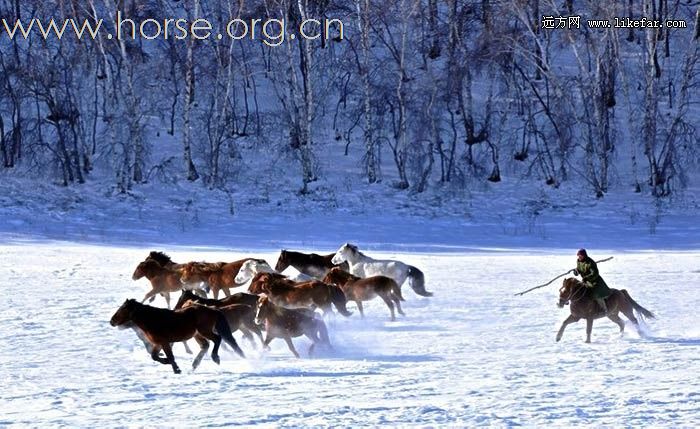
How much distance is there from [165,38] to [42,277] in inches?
883

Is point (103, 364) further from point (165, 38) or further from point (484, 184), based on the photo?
point (165, 38)

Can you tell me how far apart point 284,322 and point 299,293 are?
1.67 meters

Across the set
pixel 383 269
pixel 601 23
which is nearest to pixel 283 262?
pixel 383 269

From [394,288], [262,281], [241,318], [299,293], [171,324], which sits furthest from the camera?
[394,288]

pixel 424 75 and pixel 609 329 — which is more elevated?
pixel 424 75

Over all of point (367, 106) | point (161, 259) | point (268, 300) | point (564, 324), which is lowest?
point (564, 324)

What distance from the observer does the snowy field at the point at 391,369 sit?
29.6 ft

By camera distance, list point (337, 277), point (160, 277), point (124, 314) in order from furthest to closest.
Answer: point (160, 277) < point (337, 277) < point (124, 314)

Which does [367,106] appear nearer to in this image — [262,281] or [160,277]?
[160,277]

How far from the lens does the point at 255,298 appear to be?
12812 millimetres

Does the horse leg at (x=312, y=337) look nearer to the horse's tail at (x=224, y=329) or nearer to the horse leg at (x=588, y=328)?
the horse's tail at (x=224, y=329)

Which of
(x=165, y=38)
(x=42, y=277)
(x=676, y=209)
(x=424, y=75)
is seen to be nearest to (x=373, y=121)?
(x=424, y=75)

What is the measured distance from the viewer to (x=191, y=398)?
984 cm

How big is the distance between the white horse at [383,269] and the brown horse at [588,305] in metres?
3.27
